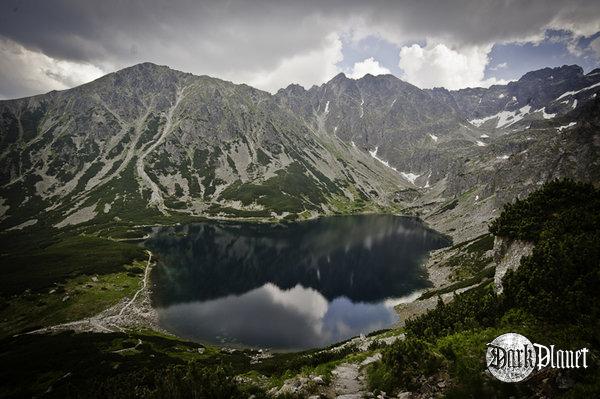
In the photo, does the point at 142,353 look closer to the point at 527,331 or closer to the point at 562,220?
the point at 527,331

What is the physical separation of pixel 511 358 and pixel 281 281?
79.4 m

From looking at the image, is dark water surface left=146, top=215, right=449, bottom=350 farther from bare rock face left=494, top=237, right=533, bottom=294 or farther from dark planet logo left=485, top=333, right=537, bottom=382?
dark planet logo left=485, top=333, right=537, bottom=382

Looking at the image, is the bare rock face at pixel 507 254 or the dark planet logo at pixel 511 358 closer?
the dark planet logo at pixel 511 358

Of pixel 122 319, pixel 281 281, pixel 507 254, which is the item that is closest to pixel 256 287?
pixel 281 281

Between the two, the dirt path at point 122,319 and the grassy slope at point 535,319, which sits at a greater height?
the grassy slope at point 535,319

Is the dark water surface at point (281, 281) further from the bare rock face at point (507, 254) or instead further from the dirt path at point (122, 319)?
the bare rock face at point (507, 254)

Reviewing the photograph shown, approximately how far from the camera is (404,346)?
18125mm

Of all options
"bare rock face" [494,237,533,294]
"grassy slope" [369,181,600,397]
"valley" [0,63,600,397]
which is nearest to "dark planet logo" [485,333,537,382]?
"grassy slope" [369,181,600,397]

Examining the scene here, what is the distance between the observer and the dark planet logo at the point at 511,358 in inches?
526

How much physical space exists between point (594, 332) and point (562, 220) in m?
12.6

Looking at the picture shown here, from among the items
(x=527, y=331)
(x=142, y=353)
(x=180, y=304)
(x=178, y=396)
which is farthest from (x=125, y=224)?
(x=527, y=331)

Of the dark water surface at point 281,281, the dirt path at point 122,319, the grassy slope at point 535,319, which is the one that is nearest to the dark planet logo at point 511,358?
the grassy slope at point 535,319

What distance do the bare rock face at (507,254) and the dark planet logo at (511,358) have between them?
39.1 feet

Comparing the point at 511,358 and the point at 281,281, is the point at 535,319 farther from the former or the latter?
the point at 281,281
